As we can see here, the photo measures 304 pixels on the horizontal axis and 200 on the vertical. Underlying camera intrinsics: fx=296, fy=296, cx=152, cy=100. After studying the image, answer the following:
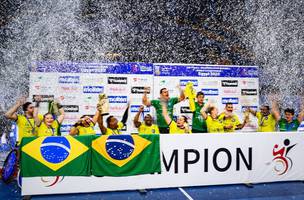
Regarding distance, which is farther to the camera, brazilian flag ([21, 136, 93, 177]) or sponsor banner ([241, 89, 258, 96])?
sponsor banner ([241, 89, 258, 96])

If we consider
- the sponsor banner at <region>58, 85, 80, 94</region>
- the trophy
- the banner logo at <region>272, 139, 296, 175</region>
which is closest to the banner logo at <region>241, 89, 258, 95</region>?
the banner logo at <region>272, 139, 296, 175</region>

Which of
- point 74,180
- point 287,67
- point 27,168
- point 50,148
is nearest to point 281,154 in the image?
point 74,180

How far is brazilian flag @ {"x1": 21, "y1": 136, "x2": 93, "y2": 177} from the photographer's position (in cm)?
548

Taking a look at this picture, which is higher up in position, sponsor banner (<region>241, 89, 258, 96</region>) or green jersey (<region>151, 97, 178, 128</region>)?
sponsor banner (<region>241, 89, 258, 96</region>)

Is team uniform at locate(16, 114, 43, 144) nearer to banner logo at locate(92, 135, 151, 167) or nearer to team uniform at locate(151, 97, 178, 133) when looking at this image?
banner logo at locate(92, 135, 151, 167)

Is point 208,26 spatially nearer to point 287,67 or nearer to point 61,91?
point 287,67

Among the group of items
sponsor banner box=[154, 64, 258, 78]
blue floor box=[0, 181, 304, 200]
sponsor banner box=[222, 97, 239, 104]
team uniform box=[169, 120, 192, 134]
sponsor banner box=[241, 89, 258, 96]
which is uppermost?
sponsor banner box=[154, 64, 258, 78]

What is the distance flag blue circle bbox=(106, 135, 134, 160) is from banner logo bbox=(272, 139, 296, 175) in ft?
10.3

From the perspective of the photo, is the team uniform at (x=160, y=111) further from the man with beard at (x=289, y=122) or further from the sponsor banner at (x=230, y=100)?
the sponsor banner at (x=230, y=100)

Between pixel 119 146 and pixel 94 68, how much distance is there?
479 cm

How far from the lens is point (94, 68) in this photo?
9984mm

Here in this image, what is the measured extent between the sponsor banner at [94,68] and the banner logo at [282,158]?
5198 millimetres

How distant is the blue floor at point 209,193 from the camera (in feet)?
18.4

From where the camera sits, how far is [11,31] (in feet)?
43.4
